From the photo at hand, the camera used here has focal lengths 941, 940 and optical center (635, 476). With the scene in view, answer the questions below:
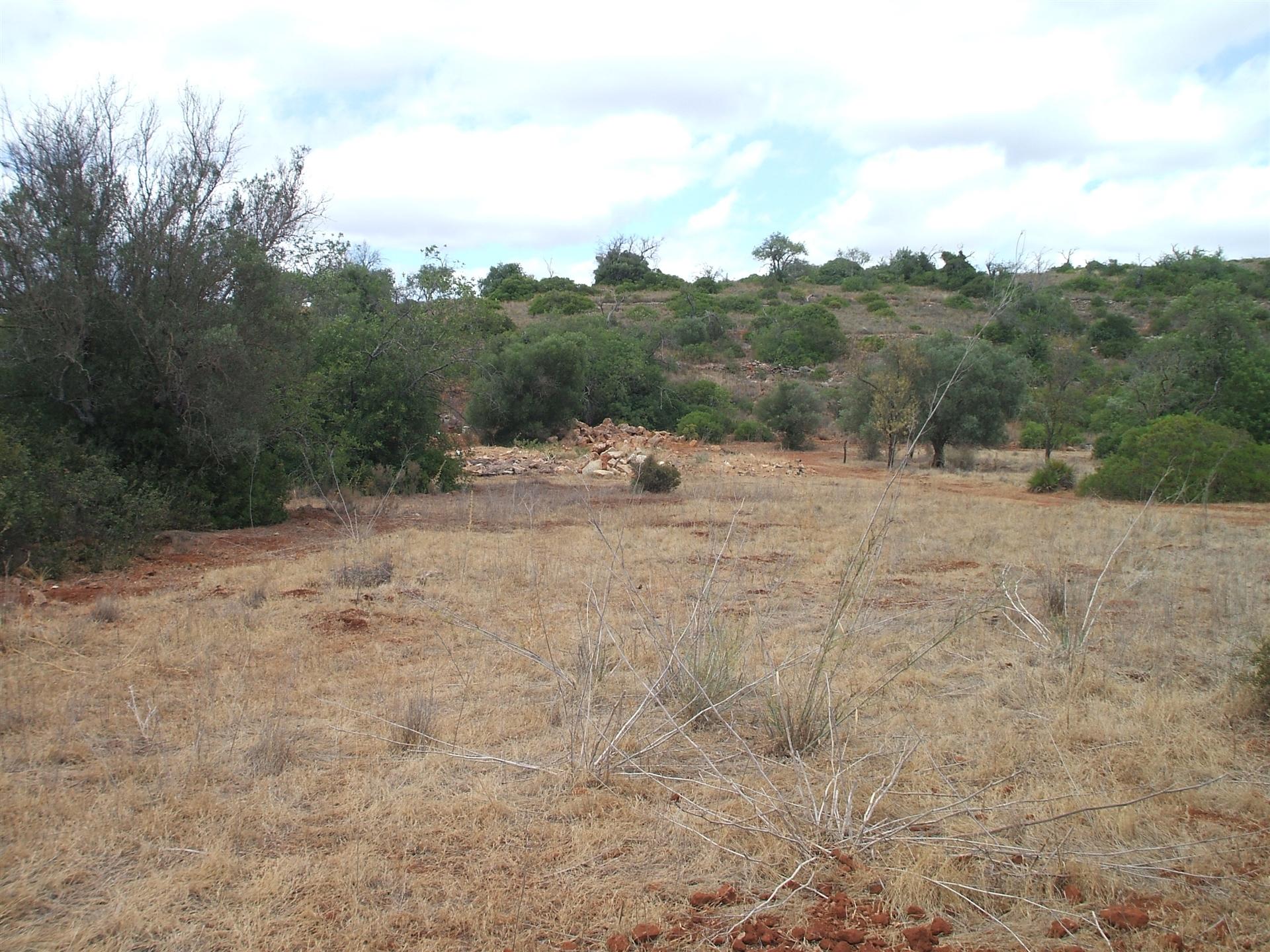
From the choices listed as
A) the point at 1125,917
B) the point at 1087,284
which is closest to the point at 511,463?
the point at 1125,917

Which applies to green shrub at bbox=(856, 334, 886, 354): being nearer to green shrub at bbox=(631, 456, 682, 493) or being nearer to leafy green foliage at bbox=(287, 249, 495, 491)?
green shrub at bbox=(631, 456, 682, 493)

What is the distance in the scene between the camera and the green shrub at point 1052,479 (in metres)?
18.3

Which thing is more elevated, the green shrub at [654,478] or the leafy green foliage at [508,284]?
the leafy green foliage at [508,284]

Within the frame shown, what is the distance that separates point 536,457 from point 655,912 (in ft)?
64.2

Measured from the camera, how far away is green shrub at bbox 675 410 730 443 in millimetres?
29234

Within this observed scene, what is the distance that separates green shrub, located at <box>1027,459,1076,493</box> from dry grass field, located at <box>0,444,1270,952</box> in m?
9.44

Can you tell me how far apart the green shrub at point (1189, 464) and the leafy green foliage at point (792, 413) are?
13.4 metres

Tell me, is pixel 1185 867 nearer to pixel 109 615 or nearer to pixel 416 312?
pixel 109 615

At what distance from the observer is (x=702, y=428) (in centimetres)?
2991

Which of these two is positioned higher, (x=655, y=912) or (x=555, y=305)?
(x=555, y=305)

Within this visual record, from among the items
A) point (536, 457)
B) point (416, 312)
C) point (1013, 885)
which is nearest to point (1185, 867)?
point (1013, 885)

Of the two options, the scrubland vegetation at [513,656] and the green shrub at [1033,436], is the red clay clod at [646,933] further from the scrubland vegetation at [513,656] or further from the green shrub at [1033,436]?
the green shrub at [1033,436]

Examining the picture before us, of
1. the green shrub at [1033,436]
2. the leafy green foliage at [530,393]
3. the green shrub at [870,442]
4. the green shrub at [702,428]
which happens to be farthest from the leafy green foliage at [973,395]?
the leafy green foliage at [530,393]

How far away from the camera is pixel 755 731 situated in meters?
5.21
